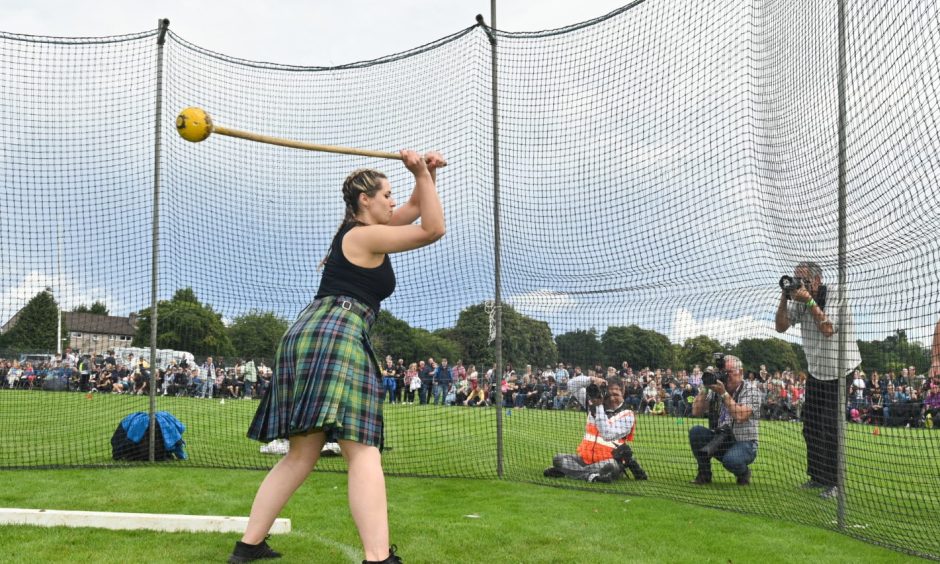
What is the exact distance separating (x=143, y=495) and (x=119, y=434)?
205cm

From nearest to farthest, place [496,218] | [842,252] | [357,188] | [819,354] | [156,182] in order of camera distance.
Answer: [357,188]
[842,252]
[819,354]
[496,218]
[156,182]

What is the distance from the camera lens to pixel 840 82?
4.59 metres

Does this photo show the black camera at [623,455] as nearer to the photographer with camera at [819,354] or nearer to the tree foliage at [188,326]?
the photographer with camera at [819,354]

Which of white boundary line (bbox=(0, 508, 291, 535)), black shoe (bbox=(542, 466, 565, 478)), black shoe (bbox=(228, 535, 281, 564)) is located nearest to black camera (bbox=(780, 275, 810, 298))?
black shoe (bbox=(542, 466, 565, 478))

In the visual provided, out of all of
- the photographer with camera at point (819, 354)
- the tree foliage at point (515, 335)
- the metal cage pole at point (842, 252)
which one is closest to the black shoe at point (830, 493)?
the photographer with camera at point (819, 354)

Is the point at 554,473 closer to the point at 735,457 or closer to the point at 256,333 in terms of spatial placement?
the point at 735,457

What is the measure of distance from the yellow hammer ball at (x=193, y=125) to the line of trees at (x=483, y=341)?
363 centimetres

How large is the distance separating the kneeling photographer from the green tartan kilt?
12.3 feet

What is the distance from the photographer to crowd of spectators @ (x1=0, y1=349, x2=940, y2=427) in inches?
282

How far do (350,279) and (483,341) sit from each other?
469cm

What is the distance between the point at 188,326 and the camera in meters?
7.82

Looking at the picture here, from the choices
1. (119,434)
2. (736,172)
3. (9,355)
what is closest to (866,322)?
(736,172)

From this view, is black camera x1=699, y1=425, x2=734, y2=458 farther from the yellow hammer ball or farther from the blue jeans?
the yellow hammer ball

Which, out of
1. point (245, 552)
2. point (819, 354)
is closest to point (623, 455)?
point (819, 354)
